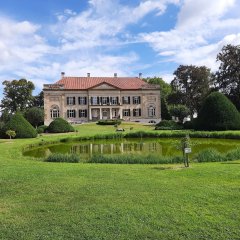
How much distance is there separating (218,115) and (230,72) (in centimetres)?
1557

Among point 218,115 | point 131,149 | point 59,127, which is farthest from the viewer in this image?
point 59,127

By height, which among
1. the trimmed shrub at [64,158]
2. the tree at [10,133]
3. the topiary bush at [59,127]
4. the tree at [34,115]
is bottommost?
the trimmed shrub at [64,158]

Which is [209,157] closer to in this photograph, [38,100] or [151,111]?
[151,111]

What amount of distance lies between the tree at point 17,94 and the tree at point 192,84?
27.9 metres

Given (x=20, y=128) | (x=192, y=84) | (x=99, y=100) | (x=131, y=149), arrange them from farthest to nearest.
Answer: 1. (x=99, y=100)
2. (x=192, y=84)
3. (x=20, y=128)
4. (x=131, y=149)

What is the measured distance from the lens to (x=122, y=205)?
603 cm

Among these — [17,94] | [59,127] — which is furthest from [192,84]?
[17,94]

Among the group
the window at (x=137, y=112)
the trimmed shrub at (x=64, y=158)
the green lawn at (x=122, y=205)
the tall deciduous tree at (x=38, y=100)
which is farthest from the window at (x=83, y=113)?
the green lawn at (x=122, y=205)

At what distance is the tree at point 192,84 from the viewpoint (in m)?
56.3

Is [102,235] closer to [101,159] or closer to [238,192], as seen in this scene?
[238,192]

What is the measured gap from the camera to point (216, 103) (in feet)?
110

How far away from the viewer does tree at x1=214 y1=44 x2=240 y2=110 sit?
4597 cm

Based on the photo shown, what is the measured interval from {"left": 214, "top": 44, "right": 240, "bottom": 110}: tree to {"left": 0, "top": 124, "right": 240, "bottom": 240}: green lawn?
39417 millimetres

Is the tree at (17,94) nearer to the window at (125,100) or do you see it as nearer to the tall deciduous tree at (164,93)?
the window at (125,100)
